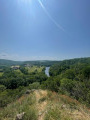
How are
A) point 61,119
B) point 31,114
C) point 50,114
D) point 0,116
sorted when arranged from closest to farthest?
point 61,119 < point 50,114 < point 31,114 < point 0,116

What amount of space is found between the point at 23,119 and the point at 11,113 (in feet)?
2.93

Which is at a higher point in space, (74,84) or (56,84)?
(74,84)

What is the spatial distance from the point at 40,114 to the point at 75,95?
10.2ft

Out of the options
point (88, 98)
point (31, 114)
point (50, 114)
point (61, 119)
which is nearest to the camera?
point (61, 119)

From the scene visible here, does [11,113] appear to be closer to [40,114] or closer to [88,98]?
[40,114]

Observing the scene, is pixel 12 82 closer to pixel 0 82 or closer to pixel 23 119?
pixel 0 82

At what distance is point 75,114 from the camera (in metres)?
3.07

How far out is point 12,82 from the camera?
122 feet

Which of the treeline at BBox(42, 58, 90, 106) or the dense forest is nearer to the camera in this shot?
the treeline at BBox(42, 58, 90, 106)

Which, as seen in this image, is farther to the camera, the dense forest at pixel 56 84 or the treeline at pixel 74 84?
the dense forest at pixel 56 84

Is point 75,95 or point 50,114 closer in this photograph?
point 50,114

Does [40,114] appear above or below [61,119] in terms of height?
below

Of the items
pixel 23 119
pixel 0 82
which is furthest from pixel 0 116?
pixel 0 82

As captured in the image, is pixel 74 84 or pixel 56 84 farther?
pixel 56 84
